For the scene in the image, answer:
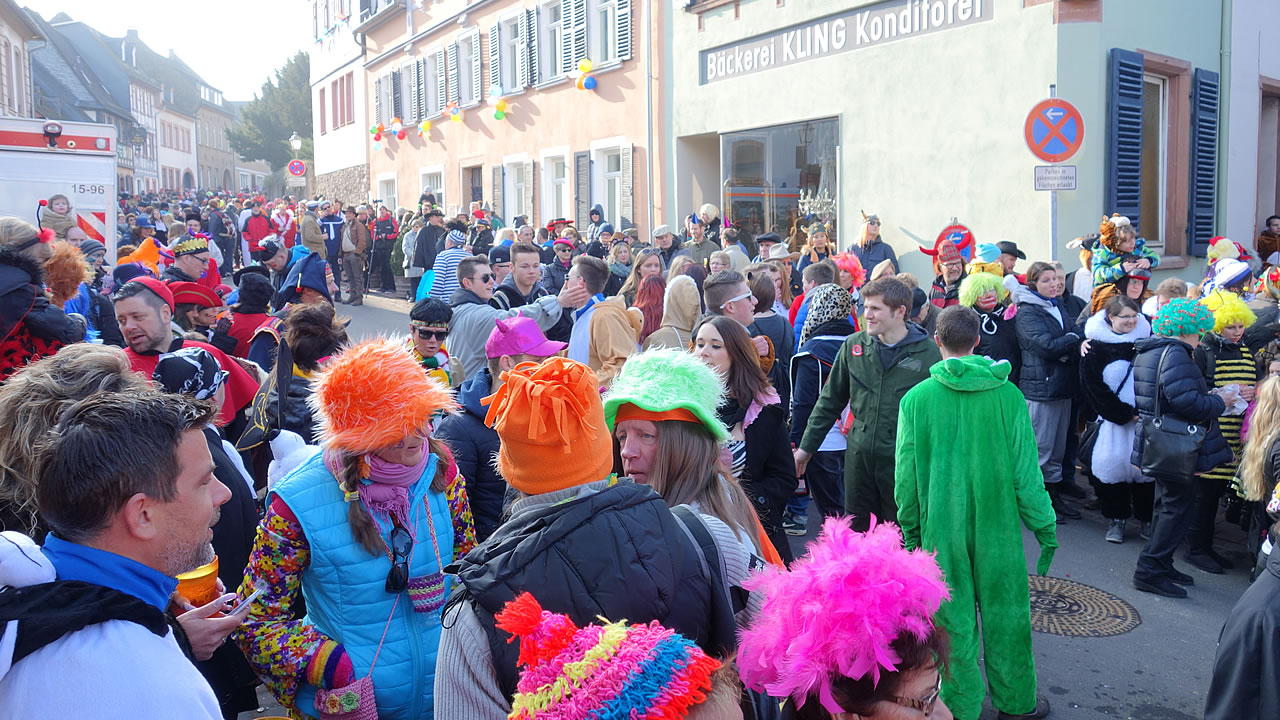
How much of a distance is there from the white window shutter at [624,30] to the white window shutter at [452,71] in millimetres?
8962

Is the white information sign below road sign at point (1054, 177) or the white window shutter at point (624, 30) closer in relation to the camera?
the white information sign below road sign at point (1054, 177)

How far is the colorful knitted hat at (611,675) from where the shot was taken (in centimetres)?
139

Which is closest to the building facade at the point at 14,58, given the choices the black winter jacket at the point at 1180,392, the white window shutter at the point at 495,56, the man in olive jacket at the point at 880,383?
the white window shutter at the point at 495,56

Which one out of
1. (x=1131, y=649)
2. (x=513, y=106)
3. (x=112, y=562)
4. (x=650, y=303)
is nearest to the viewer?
(x=112, y=562)

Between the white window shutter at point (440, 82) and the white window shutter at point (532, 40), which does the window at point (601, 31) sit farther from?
the white window shutter at point (440, 82)

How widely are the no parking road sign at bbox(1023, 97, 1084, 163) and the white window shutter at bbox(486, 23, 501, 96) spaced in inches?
657

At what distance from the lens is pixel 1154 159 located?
498 inches

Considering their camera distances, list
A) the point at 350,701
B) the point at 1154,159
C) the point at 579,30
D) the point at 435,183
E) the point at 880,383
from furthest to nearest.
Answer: the point at 435,183 → the point at 579,30 → the point at 1154,159 → the point at 880,383 → the point at 350,701

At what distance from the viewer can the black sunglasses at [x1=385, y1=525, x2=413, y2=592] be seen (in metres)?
2.72

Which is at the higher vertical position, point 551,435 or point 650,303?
point 650,303

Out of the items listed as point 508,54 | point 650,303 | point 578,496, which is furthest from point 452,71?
point 578,496

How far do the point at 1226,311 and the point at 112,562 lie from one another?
→ 6789 mm

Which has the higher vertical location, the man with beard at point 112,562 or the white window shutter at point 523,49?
the white window shutter at point 523,49

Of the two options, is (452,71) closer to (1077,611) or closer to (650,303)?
(650,303)
